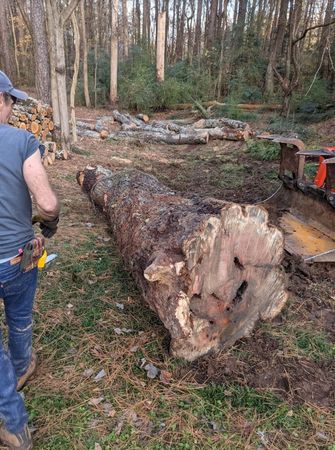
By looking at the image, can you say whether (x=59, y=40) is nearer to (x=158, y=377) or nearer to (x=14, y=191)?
(x=14, y=191)

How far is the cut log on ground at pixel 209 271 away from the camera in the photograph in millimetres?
2756

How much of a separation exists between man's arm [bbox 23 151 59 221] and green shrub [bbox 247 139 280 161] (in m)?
8.64

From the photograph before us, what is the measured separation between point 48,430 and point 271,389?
157 cm

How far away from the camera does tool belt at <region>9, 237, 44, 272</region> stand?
206 centimetres

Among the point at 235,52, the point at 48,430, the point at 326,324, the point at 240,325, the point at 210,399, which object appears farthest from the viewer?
the point at 235,52

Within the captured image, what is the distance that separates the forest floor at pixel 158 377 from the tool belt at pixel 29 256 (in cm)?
108

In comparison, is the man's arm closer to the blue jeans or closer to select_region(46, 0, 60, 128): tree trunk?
the blue jeans

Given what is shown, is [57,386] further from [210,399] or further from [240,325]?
[240,325]

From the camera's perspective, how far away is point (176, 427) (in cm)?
239

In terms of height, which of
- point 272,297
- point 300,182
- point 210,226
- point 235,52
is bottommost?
point 272,297

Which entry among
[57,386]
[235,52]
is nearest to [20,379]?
[57,386]

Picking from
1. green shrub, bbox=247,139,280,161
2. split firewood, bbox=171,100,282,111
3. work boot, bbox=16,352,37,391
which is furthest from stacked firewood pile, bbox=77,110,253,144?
work boot, bbox=16,352,37,391

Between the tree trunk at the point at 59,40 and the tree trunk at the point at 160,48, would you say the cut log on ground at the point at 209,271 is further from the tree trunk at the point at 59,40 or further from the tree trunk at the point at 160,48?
the tree trunk at the point at 160,48

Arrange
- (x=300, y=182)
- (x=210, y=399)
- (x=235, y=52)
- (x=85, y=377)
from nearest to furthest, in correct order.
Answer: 1. (x=210, y=399)
2. (x=85, y=377)
3. (x=300, y=182)
4. (x=235, y=52)
